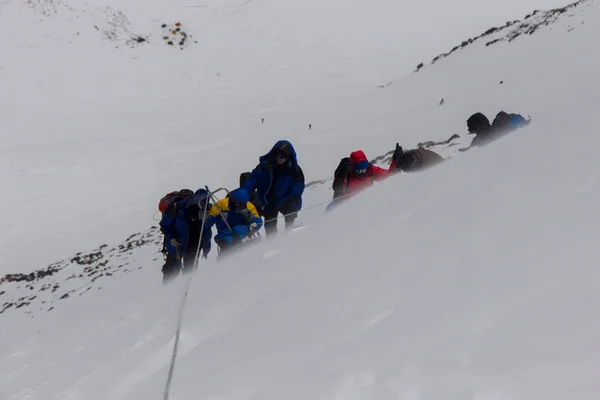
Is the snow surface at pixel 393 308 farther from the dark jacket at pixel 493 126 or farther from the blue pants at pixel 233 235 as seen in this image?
the dark jacket at pixel 493 126

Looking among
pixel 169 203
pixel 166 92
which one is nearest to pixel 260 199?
pixel 169 203

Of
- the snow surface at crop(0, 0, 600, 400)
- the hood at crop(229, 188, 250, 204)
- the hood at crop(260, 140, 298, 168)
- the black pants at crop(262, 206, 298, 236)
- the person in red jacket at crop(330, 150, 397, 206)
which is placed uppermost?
the hood at crop(260, 140, 298, 168)

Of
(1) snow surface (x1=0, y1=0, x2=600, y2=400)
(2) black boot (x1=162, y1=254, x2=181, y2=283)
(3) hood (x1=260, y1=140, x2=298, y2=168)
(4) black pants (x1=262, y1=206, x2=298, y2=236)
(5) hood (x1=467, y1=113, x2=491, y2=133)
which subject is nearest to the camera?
(1) snow surface (x1=0, y1=0, x2=600, y2=400)

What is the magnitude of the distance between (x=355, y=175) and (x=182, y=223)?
7.74 feet

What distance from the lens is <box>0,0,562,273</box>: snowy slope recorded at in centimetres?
1603

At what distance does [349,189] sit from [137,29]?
98.7ft

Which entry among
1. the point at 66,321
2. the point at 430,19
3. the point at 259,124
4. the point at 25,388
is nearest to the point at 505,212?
the point at 25,388

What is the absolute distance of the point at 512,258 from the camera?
2.76 m

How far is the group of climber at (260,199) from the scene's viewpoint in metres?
5.89

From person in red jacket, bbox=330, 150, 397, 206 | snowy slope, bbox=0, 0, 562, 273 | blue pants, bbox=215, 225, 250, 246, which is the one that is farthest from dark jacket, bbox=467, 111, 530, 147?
snowy slope, bbox=0, 0, 562, 273

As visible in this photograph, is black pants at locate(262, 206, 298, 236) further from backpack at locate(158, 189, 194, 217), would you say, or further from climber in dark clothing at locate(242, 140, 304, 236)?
backpack at locate(158, 189, 194, 217)

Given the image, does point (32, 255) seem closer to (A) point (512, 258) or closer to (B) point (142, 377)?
(B) point (142, 377)

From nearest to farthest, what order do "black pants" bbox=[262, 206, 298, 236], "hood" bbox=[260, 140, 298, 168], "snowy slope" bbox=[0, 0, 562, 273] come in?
"hood" bbox=[260, 140, 298, 168] < "black pants" bbox=[262, 206, 298, 236] < "snowy slope" bbox=[0, 0, 562, 273]

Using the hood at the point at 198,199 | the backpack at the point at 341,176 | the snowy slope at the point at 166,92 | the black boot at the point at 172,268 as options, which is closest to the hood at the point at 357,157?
the backpack at the point at 341,176
